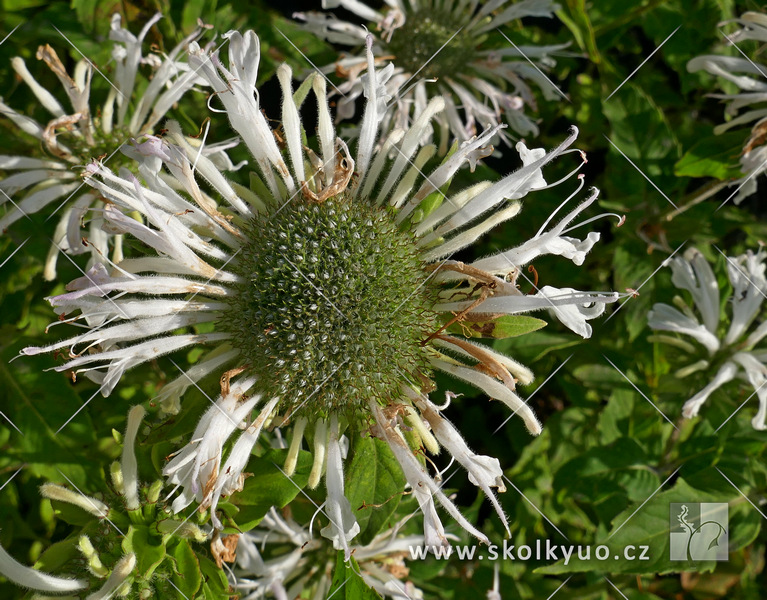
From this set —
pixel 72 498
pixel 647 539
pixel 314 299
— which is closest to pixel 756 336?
pixel 647 539

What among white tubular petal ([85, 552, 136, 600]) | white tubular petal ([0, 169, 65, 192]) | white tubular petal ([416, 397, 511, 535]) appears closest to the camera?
white tubular petal ([85, 552, 136, 600])

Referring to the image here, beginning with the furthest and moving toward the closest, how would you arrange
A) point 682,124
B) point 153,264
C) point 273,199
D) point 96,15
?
point 682,124
point 96,15
point 273,199
point 153,264

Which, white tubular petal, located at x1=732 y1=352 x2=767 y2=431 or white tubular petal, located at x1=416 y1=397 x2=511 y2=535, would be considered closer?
white tubular petal, located at x1=416 y1=397 x2=511 y2=535

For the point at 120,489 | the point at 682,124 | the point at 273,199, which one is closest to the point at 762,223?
the point at 682,124

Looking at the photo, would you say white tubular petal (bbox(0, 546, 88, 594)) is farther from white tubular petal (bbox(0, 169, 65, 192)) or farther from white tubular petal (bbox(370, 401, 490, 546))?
white tubular petal (bbox(0, 169, 65, 192))

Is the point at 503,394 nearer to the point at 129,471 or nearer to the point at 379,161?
the point at 379,161

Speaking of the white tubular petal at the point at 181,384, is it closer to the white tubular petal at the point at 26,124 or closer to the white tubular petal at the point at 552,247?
the white tubular petal at the point at 552,247

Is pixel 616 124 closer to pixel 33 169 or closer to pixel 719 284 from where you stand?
pixel 719 284

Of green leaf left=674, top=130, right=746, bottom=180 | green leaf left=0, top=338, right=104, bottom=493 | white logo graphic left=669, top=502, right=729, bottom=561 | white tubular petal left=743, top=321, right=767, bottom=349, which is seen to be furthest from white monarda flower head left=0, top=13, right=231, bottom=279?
white tubular petal left=743, top=321, right=767, bottom=349
